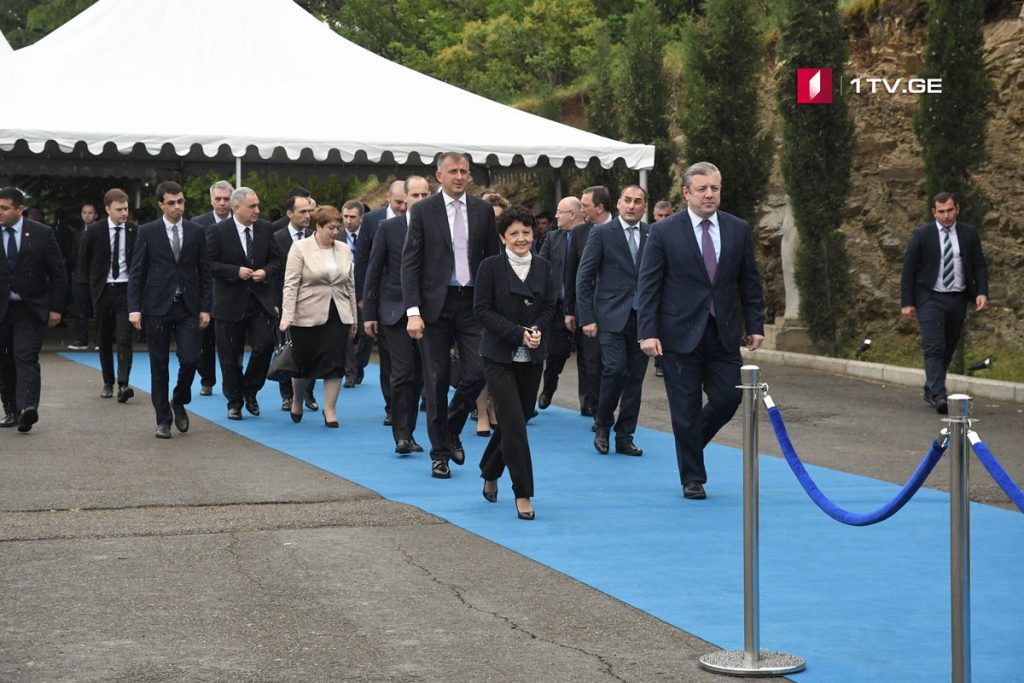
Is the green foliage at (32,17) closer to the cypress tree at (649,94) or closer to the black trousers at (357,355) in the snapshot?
the cypress tree at (649,94)

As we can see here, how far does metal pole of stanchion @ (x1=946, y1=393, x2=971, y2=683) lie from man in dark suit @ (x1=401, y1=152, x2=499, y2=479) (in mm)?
5762

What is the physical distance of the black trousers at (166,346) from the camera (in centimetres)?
1216

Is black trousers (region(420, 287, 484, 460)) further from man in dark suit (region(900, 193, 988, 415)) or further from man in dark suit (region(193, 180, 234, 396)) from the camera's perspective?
man in dark suit (region(900, 193, 988, 415))

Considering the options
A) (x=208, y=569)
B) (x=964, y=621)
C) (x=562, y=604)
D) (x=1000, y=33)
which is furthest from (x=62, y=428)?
(x=1000, y=33)

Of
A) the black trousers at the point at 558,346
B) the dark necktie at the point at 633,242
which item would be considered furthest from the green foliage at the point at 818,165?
the dark necktie at the point at 633,242

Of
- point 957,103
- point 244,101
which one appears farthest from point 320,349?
point 244,101

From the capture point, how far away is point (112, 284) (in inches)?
612

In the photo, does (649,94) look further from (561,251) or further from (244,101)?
(561,251)

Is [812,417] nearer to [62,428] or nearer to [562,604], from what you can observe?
[62,428]

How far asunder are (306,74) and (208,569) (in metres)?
17.7

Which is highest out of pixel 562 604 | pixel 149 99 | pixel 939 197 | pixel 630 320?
pixel 149 99

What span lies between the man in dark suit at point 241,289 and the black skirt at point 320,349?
0.91m

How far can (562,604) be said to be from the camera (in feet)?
21.1

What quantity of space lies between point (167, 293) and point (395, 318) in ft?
6.80
